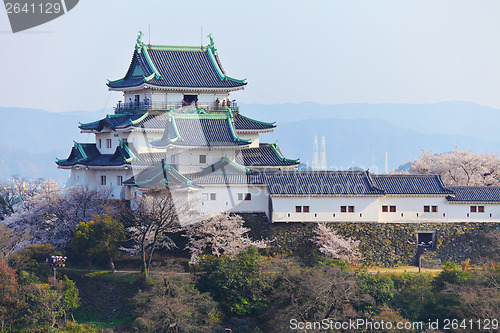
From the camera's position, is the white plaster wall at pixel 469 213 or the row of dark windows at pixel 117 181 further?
the row of dark windows at pixel 117 181

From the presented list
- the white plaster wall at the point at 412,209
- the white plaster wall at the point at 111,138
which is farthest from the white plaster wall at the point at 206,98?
the white plaster wall at the point at 412,209

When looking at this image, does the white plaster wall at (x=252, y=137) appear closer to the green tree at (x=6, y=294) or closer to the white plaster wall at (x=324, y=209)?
the white plaster wall at (x=324, y=209)

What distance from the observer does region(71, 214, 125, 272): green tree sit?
129 feet

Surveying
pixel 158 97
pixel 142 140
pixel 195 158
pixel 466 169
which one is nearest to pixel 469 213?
pixel 466 169

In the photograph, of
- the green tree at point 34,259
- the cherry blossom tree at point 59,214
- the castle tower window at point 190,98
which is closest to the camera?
the green tree at point 34,259

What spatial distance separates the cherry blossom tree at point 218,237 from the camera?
40.0 metres

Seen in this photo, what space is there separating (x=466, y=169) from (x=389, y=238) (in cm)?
1299

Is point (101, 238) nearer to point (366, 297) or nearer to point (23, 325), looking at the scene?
point (23, 325)

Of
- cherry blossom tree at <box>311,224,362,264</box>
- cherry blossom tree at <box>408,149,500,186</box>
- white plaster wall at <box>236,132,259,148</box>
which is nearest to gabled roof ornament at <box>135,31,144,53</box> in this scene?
white plaster wall at <box>236,132,259,148</box>

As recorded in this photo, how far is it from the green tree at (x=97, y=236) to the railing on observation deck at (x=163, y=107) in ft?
33.0

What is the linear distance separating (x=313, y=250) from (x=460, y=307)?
9016 millimetres

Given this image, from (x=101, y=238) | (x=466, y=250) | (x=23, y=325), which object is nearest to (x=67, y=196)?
(x=101, y=238)

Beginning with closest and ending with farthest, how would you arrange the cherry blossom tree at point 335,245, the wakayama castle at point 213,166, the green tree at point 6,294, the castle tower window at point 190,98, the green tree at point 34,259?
the green tree at point 6,294, the green tree at point 34,259, the cherry blossom tree at point 335,245, the wakayama castle at point 213,166, the castle tower window at point 190,98

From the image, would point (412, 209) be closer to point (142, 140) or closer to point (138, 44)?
point (142, 140)
